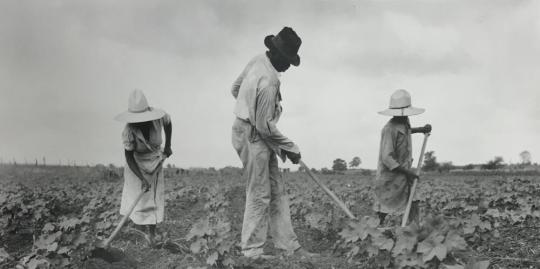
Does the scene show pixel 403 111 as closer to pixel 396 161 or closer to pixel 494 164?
pixel 396 161

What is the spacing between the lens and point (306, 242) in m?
5.45

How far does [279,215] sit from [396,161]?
1.28 metres

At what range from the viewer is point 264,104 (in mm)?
3812

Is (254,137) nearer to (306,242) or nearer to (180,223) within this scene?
(306,242)

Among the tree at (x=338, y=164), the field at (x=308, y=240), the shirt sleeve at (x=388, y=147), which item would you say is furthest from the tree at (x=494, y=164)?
the shirt sleeve at (x=388, y=147)

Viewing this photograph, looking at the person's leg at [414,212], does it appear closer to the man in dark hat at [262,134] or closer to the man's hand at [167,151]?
the man in dark hat at [262,134]

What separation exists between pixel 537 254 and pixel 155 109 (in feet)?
12.3

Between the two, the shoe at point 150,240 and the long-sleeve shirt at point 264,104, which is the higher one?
the long-sleeve shirt at point 264,104


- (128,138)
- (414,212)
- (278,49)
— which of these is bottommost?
(414,212)

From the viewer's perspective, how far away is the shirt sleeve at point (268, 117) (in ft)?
12.5

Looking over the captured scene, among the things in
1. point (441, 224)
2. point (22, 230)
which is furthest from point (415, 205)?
point (22, 230)

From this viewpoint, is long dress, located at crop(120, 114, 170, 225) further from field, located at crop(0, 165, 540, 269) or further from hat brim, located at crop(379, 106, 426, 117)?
hat brim, located at crop(379, 106, 426, 117)

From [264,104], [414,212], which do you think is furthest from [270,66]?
[414,212]

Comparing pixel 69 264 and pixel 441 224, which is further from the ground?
pixel 441 224
